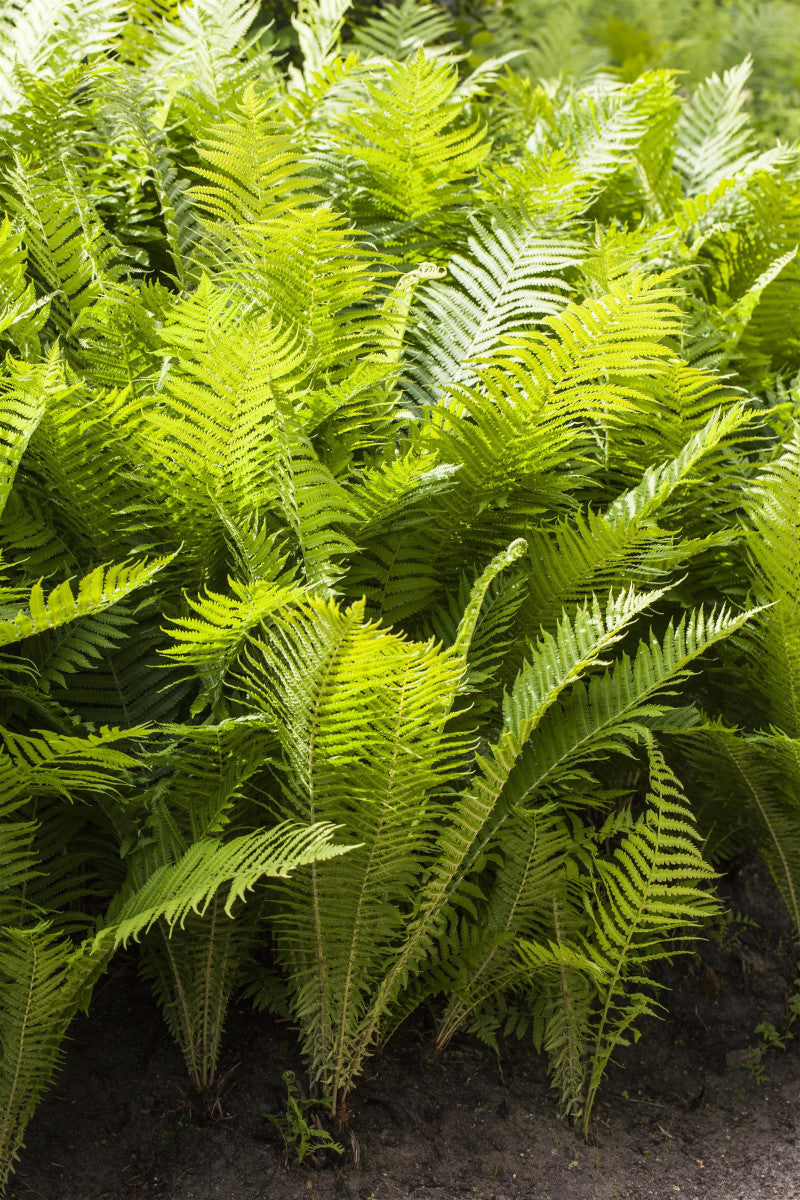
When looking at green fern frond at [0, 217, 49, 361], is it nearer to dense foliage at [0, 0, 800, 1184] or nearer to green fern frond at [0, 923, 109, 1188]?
dense foliage at [0, 0, 800, 1184]

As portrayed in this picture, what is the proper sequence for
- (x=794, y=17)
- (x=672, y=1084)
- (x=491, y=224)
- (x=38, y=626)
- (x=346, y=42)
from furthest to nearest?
(x=794, y=17) < (x=346, y=42) < (x=491, y=224) < (x=672, y=1084) < (x=38, y=626)

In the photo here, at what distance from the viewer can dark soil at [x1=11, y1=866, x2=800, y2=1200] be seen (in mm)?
1490

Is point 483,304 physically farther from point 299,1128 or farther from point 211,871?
point 299,1128

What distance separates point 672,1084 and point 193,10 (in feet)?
8.09

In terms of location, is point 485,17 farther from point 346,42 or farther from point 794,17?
point 794,17

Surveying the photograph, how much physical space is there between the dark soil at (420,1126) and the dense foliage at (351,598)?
66 mm

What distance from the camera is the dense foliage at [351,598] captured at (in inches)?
55.1

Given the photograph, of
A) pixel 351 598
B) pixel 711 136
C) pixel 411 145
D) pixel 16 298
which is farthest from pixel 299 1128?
pixel 711 136

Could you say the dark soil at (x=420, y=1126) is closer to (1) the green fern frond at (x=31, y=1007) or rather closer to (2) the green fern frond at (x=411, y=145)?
(1) the green fern frond at (x=31, y=1007)

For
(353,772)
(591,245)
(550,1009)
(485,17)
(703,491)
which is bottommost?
(550,1009)

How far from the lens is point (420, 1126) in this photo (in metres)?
1.61

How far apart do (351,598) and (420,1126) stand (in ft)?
2.69

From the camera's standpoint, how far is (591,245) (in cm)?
222

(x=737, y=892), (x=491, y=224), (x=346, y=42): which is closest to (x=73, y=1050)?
(x=737, y=892)
